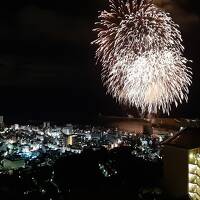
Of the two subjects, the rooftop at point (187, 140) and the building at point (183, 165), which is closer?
the building at point (183, 165)

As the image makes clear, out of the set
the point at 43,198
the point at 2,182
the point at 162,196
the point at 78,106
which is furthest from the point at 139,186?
the point at 78,106

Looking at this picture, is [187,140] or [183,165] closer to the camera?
[183,165]

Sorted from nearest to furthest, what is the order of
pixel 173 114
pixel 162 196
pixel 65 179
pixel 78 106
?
pixel 162 196
pixel 65 179
pixel 173 114
pixel 78 106

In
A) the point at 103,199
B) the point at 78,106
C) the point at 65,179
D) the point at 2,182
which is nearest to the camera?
the point at 103,199

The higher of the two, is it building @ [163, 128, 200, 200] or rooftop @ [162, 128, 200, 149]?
rooftop @ [162, 128, 200, 149]

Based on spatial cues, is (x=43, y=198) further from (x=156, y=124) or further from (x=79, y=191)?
(x=156, y=124)

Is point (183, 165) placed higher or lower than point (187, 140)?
lower

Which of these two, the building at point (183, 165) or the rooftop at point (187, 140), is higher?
the rooftop at point (187, 140)

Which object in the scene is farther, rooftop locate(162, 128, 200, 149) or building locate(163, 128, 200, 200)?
rooftop locate(162, 128, 200, 149)
